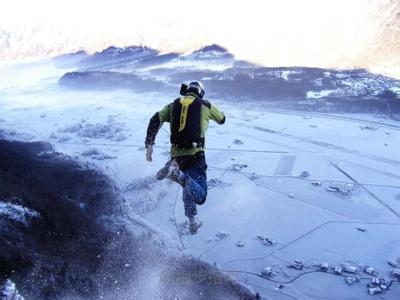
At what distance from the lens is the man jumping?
8.90m

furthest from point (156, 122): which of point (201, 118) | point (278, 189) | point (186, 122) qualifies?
point (278, 189)

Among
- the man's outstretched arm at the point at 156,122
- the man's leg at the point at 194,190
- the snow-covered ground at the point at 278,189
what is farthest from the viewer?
the snow-covered ground at the point at 278,189

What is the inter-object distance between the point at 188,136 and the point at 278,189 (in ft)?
72.9

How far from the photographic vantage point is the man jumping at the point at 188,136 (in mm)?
8898

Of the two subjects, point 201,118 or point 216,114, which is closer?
point 201,118

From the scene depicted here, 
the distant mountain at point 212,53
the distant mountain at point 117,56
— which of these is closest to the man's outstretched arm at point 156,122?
the distant mountain at point 212,53

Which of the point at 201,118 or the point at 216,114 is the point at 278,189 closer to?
the point at 216,114

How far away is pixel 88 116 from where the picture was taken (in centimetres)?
5456

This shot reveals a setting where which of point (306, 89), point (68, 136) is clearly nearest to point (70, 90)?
point (68, 136)

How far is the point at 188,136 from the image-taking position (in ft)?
30.1

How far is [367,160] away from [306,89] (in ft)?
75.0

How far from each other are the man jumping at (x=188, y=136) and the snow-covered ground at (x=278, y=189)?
12039mm

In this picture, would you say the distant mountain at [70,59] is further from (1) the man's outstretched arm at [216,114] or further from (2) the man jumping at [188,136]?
(1) the man's outstretched arm at [216,114]

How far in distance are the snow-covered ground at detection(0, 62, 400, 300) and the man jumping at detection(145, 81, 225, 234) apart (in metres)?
12.0
